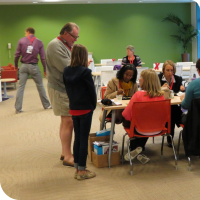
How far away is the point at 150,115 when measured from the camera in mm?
3535

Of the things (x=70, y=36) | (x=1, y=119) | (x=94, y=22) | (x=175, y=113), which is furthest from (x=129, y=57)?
(x=94, y=22)

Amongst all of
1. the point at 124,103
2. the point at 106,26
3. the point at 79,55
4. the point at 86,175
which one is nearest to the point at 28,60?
the point at 124,103

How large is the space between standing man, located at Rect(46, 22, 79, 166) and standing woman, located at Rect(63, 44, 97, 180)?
385mm

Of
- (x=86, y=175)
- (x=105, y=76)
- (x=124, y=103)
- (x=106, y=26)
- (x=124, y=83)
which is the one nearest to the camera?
(x=86, y=175)

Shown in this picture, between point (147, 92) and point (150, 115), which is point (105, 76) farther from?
point (150, 115)

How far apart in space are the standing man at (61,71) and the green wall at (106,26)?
38.9 ft

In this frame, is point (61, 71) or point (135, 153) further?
point (135, 153)

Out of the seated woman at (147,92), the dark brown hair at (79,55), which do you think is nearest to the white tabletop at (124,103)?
the seated woman at (147,92)

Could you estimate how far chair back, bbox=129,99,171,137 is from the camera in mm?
3484

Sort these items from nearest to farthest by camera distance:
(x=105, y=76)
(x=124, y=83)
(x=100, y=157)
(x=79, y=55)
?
(x=79, y=55)
(x=100, y=157)
(x=124, y=83)
(x=105, y=76)

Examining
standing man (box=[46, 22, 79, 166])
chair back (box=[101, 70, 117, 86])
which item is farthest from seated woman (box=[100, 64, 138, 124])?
chair back (box=[101, 70, 117, 86])

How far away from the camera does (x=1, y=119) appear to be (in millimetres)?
6625

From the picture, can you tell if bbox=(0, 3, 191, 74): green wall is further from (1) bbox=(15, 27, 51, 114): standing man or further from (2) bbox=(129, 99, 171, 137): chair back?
(2) bbox=(129, 99, 171, 137): chair back

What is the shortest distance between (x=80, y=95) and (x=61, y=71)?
1.81ft
